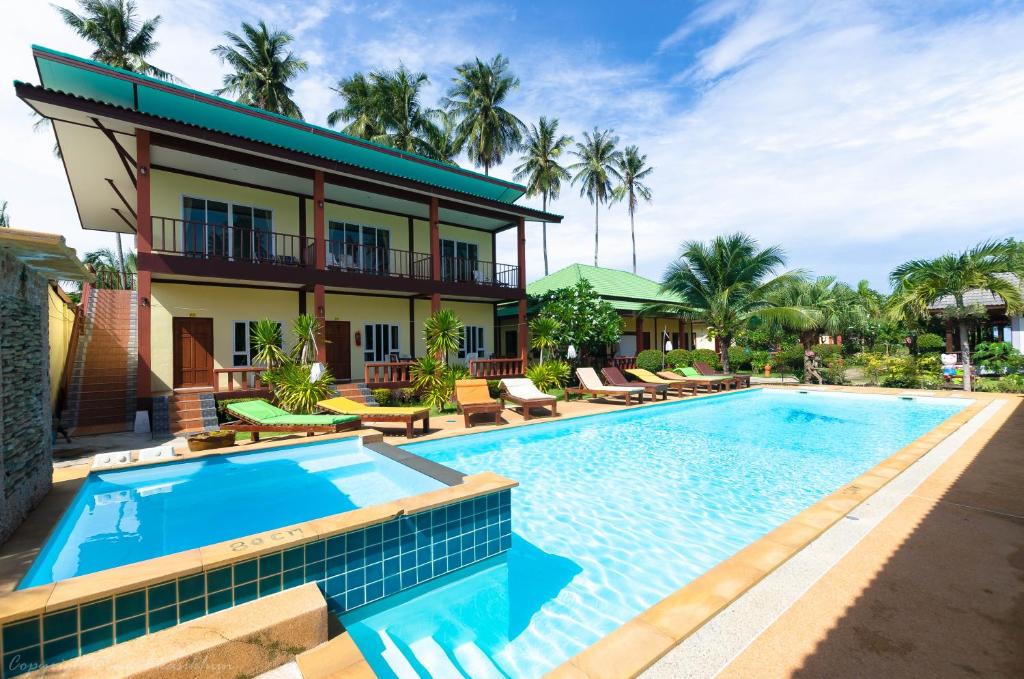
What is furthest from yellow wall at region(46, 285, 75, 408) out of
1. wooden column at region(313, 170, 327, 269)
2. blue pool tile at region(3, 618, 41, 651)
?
blue pool tile at region(3, 618, 41, 651)

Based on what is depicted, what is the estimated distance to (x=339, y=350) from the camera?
51.1 ft

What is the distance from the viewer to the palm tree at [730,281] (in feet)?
61.9

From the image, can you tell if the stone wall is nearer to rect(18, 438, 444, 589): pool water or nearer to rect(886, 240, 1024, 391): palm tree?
rect(18, 438, 444, 589): pool water

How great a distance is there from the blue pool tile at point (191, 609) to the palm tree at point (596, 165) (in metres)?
39.0

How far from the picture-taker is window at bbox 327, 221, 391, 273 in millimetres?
15539

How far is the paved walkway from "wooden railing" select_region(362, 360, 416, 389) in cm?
1172

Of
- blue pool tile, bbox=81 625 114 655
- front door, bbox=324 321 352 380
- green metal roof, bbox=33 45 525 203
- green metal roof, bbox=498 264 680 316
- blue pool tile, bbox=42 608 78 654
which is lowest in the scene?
blue pool tile, bbox=81 625 114 655

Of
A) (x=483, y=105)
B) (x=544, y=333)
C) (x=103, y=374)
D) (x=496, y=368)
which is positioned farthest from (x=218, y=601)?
(x=483, y=105)

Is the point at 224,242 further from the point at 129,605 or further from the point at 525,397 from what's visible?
the point at 129,605

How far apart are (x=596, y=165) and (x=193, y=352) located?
3289cm

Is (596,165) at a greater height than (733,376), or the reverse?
(596,165)

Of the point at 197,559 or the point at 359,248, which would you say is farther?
the point at 359,248

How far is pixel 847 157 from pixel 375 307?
15.8m

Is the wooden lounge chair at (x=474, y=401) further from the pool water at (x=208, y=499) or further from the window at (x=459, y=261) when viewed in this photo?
the window at (x=459, y=261)
